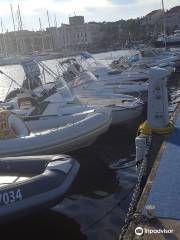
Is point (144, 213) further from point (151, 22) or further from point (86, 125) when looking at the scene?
point (151, 22)

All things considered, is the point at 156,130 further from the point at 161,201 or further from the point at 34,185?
the point at 161,201

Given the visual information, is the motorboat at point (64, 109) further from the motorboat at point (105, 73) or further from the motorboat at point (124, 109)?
the motorboat at point (105, 73)

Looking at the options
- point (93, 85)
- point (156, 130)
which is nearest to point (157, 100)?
point (156, 130)

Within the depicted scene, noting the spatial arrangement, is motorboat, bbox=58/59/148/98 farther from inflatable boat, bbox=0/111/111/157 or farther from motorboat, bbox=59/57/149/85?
inflatable boat, bbox=0/111/111/157

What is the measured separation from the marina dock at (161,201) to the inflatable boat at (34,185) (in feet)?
6.17

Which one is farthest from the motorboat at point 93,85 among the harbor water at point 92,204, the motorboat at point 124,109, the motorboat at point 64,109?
the harbor water at point 92,204

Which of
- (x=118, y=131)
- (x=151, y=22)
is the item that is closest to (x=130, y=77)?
(x=118, y=131)

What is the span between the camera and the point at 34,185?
26.9 feet

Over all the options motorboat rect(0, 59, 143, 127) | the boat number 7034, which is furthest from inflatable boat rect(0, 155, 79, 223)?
motorboat rect(0, 59, 143, 127)

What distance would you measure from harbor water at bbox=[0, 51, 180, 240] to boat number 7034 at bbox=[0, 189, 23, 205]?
22.3 inches

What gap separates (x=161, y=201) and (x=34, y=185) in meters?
2.65

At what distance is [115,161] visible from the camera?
42.7 ft

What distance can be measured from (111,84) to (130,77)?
197 centimetres

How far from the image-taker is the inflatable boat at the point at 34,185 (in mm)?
7917
